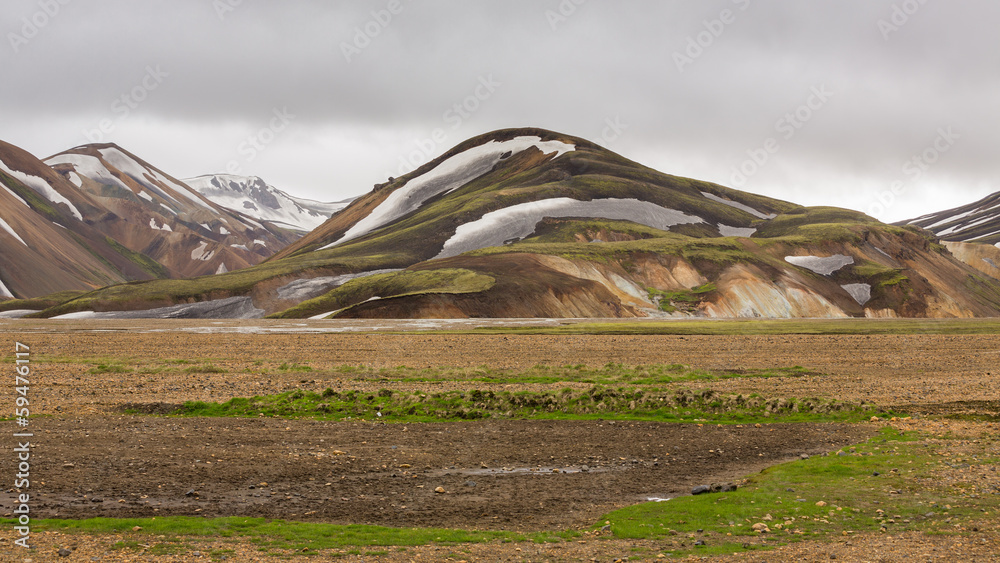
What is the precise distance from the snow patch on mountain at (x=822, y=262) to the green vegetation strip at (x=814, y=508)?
117 metres

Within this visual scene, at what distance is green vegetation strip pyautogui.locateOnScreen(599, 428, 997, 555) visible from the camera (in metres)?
13.2

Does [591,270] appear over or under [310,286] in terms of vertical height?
over

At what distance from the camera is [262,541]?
1274 centimetres

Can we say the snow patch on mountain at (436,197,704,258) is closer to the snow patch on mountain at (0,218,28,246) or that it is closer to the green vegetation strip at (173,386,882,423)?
the green vegetation strip at (173,386,882,423)

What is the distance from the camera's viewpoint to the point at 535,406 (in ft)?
87.4

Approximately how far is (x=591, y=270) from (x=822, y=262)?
47371 mm

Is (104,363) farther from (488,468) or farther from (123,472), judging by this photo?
(488,468)

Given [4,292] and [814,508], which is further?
[4,292]

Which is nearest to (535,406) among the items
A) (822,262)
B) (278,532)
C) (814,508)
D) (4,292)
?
(814,508)

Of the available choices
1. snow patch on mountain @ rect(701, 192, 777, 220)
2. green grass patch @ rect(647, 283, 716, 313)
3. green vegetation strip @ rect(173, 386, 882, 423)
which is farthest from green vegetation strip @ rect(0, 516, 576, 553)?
snow patch on mountain @ rect(701, 192, 777, 220)

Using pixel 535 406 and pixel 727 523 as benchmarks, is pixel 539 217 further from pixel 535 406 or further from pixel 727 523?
pixel 727 523

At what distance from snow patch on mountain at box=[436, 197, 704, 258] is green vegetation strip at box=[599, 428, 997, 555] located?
404 ft

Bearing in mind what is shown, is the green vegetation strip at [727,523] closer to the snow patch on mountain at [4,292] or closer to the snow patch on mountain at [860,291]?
the snow patch on mountain at [860,291]

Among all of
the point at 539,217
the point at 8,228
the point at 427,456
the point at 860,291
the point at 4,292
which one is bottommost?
the point at 427,456
